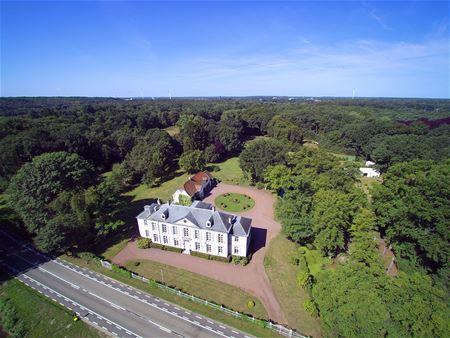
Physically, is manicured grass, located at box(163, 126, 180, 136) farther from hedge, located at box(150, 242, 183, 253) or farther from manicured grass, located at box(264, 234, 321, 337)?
manicured grass, located at box(264, 234, 321, 337)

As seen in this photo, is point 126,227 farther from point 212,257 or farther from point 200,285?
point 200,285

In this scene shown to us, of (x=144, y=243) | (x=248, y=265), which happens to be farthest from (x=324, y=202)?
(x=144, y=243)

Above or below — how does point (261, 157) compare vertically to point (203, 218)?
above

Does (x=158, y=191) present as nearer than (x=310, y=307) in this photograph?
No

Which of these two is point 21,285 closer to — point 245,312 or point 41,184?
point 41,184

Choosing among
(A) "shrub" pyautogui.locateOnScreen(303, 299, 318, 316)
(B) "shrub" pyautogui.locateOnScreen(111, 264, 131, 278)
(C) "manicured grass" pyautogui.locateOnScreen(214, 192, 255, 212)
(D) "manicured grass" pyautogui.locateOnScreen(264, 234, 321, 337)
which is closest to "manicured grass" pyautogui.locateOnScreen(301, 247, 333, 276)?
(D) "manicured grass" pyautogui.locateOnScreen(264, 234, 321, 337)

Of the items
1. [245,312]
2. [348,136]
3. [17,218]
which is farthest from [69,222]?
[348,136]
